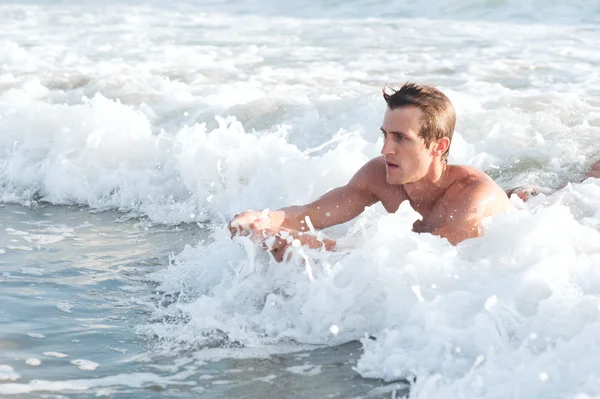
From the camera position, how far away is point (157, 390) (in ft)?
14.4

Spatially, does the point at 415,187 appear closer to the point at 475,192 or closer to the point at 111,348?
the point at 475,192

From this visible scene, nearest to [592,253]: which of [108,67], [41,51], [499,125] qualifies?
[499,125]

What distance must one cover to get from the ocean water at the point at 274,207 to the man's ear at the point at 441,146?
43cm

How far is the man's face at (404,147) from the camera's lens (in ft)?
17.0

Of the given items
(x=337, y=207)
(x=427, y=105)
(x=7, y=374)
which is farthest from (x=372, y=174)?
(x=7, y=374)

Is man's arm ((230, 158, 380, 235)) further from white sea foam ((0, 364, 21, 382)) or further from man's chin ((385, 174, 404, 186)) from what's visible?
white sea foam ((0, 364, 21, 382))

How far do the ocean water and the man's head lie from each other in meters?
0.33

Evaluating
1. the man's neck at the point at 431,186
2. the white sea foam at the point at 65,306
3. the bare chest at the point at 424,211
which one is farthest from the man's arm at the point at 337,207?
the white sea foam at the point at 65,306

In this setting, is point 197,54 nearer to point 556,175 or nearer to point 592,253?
point 556,175

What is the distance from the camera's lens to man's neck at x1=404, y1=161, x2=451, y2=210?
545 centimetres

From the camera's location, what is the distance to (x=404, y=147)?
525 cm

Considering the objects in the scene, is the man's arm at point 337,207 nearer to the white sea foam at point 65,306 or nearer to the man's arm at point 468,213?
the man's arm at point 468,213

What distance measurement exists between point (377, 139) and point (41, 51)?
7.20m

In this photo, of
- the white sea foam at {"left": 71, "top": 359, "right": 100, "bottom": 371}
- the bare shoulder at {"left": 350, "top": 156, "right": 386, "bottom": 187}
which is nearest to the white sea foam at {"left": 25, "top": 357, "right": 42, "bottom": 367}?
the white sea foam at {"left": 71, "top": 359, "right": 100, "bottom": 371}
